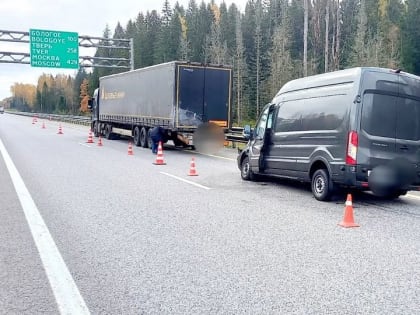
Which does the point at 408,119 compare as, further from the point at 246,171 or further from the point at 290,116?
the point at 246,171

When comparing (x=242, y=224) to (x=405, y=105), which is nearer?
(x=242, y=224)

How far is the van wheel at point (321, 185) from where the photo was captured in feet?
28.8

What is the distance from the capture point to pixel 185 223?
701 cm

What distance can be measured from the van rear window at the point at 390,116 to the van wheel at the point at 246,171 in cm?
377

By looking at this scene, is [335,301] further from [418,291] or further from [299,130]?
[299,130]

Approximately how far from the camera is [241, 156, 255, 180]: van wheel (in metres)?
11.6

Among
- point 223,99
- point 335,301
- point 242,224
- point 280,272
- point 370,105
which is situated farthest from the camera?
point 223,99

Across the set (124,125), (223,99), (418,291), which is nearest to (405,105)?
(418,291)

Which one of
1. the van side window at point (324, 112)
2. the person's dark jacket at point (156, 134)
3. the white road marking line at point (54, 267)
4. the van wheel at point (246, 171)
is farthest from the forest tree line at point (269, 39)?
the white road marking line at point (54, 267)

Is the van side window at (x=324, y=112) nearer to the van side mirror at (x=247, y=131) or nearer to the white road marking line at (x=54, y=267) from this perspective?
the van side mirror at (x=247, y=131)

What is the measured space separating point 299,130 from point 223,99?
10.6 m

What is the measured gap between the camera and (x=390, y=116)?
8.50 metres

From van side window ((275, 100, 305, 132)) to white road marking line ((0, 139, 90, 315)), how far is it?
5.12 m

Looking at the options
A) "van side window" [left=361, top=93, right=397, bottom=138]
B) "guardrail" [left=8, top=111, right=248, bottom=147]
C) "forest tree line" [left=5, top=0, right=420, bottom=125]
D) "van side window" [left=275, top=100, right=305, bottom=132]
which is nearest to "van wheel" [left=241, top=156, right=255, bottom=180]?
"van side window" [left=275, top=100, right=305, bottom=132]
